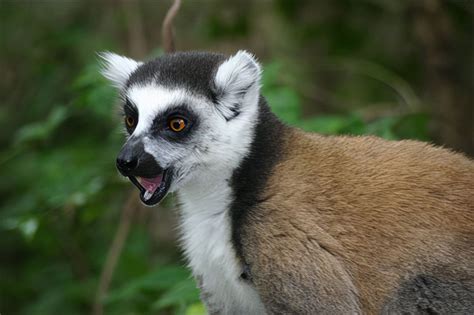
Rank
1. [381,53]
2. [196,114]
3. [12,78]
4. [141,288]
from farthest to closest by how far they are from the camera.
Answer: [12,78], [381,53], [141,288], [196,114]

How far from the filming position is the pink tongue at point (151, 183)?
457 centimetres

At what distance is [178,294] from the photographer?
17.3 feet

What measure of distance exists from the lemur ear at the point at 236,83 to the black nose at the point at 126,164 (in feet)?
2.26

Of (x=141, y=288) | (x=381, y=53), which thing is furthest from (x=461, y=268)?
(x=381, y=53)

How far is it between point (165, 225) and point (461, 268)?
706 centimetres

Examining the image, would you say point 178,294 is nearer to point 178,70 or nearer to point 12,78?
point 178,70

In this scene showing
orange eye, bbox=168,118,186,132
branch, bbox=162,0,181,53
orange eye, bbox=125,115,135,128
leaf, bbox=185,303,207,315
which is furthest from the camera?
branch, bbox=162,0,181,53

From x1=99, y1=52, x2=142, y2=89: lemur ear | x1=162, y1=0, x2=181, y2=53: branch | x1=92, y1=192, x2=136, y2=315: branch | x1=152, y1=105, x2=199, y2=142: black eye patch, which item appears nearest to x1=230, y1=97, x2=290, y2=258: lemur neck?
x1=152, y1=105, x2=199, y2=142: black eye patch

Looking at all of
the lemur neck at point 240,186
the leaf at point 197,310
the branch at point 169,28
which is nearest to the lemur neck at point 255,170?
the lemur neck at point 240,186

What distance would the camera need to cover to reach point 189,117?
4672 millimetres

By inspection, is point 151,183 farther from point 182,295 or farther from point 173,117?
point 182,295

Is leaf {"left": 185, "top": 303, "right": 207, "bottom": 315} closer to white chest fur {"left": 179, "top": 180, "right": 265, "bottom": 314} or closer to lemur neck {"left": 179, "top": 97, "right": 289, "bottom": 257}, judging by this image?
white chest fur {"left": 179, "top": 180, "right": 265, "bottom": 314}

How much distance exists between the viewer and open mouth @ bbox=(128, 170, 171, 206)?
452 cm

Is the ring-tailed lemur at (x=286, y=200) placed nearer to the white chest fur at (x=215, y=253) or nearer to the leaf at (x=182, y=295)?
the white chest fur at (x=215, y=253)
